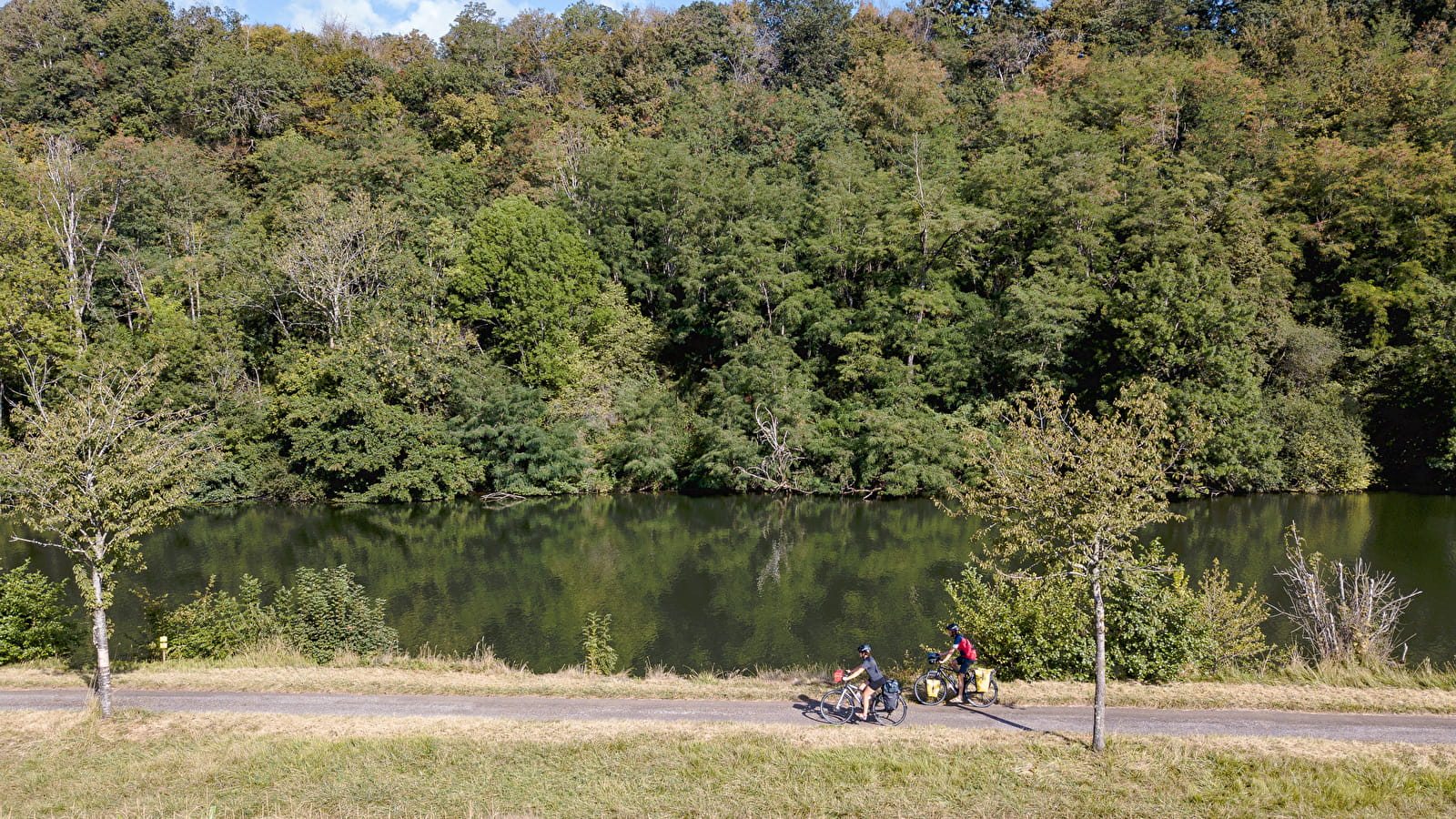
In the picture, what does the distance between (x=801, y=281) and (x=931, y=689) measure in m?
34.8

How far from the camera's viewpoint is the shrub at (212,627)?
→ 21.8m

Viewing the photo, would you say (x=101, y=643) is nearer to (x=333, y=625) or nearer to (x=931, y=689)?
(x=333, y=625)

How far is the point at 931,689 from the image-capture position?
→ 16453 millimetres

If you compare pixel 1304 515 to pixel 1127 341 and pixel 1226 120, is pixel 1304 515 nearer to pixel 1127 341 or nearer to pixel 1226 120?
pixel 1127 341

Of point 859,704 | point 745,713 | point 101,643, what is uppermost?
point 101,643

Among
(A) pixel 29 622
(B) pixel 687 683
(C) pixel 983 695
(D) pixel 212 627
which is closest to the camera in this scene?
(C) pixel 983 695

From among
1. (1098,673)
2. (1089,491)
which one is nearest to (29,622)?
(1098,673)

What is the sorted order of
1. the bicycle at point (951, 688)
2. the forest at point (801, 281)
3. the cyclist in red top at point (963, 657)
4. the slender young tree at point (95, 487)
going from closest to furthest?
1. the slender young tree at point (95, 487)
2. the bicycle at point (951, 688)
3. the cyclist in red top at point (963, 657)
4. the forest at point (801, 281)

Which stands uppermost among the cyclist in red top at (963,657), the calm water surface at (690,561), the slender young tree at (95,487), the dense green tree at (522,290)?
the dense green tree at (522,290)

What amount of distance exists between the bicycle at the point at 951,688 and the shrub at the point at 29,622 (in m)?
22.4

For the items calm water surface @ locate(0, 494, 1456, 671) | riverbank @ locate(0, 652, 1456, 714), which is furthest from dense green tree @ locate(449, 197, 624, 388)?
riverbank @ locate(0, 652, 1456, 714)

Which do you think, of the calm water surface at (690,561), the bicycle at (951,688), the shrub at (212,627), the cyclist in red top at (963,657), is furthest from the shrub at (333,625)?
the cyclist in red top at (963,657)

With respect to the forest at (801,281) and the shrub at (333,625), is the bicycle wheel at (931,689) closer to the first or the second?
the shrub at (333,625)

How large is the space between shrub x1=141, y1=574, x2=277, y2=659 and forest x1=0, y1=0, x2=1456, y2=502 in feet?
63.2
